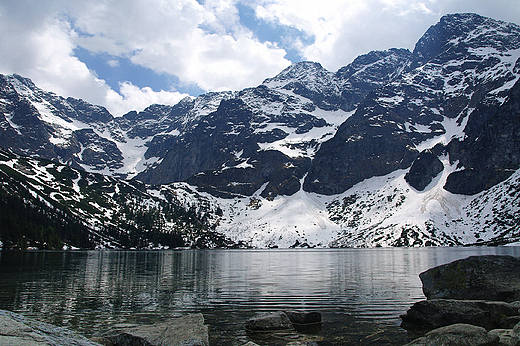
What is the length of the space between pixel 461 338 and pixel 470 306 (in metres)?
7.55

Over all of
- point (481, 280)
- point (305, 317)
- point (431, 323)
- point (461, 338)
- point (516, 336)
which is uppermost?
point (481, 280)

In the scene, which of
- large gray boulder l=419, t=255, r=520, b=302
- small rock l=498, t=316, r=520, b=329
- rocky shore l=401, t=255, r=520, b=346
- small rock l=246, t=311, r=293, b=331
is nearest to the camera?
rocky shore l=401, t=255, r=520, b=346

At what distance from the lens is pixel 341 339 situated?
21.8 meters

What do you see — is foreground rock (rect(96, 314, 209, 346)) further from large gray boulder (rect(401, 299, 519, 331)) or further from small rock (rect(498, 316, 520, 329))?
small rock (rect(498, 316, 520, 329))

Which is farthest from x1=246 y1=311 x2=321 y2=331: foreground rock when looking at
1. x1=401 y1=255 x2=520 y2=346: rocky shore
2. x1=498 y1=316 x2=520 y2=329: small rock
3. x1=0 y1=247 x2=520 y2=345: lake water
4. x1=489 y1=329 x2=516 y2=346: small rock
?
x1=489 y1=329 x2=516 y2=346: small rock

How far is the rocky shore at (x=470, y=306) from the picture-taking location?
17062mm

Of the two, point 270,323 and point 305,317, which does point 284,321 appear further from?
point 305,317

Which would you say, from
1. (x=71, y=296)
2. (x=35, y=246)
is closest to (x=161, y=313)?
(x=71, y=296)

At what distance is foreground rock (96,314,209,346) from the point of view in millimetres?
17750

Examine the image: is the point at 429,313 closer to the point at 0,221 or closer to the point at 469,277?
the point at 469,277

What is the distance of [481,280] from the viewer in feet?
93.4

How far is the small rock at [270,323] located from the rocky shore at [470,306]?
785 centimetres

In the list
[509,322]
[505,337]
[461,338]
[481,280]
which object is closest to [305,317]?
[461,338]

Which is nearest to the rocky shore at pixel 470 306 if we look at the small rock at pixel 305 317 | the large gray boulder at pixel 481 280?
the large gray boulder at pixel 481 280
